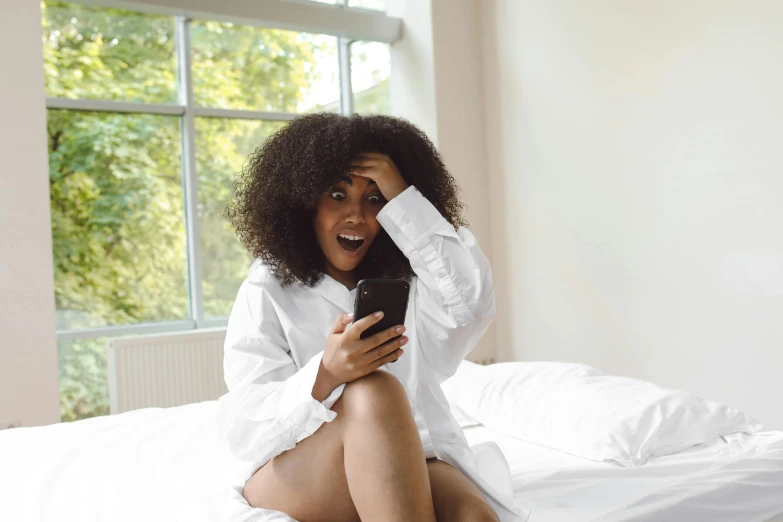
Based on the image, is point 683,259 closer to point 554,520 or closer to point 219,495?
point 554,520

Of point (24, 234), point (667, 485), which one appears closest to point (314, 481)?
point (667, 485)

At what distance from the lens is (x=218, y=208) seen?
13.5ft

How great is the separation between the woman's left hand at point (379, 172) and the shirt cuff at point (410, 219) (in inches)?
0.8

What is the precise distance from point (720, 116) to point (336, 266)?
206cm

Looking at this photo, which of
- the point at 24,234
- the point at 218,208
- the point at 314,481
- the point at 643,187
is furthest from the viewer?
the point at 218,208

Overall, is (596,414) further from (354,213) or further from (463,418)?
(354,213)

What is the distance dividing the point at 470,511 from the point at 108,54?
3.40 metres

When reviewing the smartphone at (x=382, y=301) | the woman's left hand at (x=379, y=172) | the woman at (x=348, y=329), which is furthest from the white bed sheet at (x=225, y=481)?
the woman's left hand at (x=379, y=172)

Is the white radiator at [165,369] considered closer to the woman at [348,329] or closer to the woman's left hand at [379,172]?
the woman at [348,329]

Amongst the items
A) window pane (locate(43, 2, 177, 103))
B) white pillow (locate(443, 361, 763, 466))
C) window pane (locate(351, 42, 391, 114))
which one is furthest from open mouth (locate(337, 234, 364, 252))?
window pane (locate(351, 42, 391, 114))

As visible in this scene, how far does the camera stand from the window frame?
3.70m

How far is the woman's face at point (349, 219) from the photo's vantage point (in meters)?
1.46

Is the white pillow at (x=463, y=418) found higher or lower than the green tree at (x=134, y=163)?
lower

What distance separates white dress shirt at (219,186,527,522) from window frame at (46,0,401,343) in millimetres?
2622
